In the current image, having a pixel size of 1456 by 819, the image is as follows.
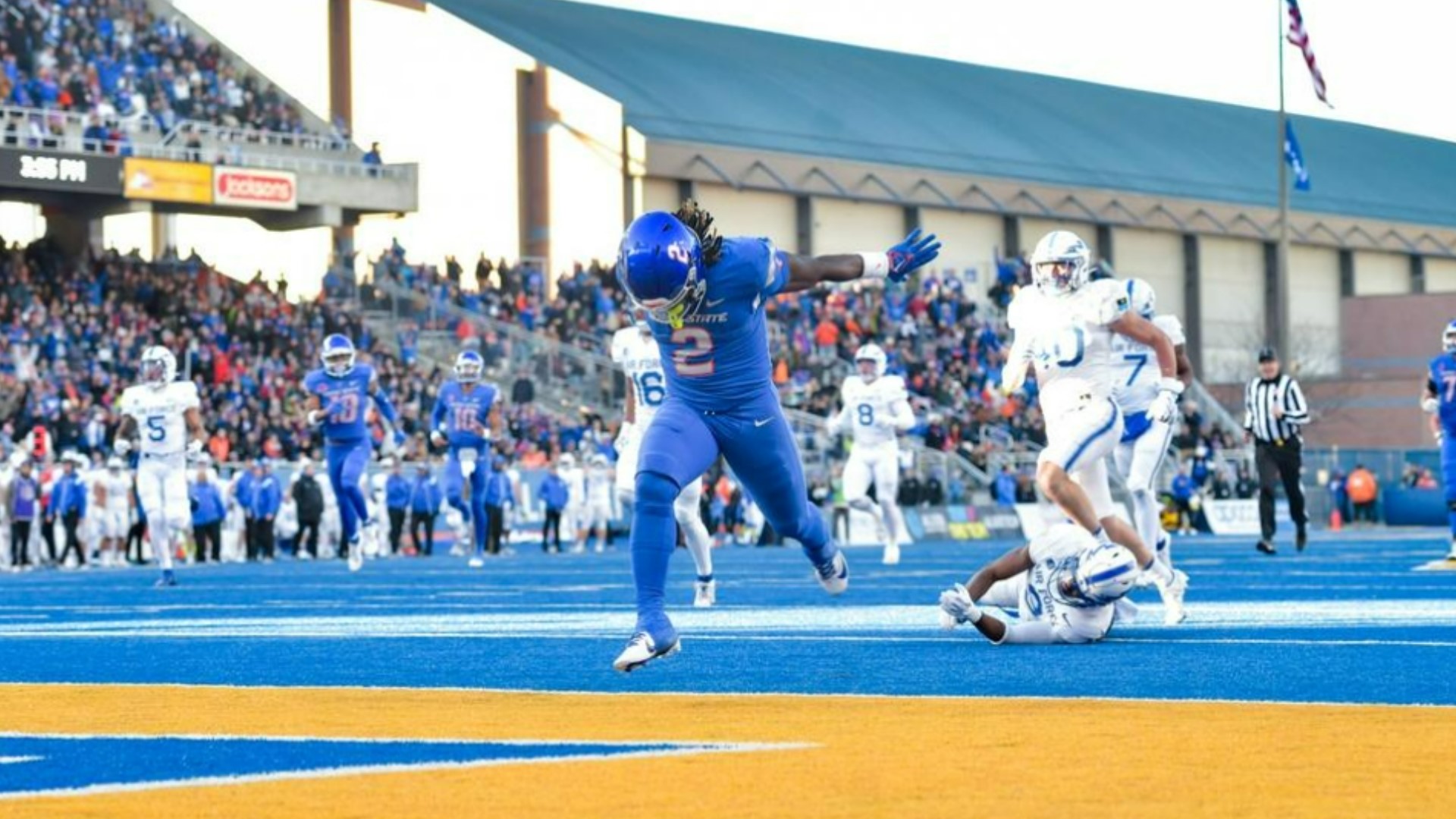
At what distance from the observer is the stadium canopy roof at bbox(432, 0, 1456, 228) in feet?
188

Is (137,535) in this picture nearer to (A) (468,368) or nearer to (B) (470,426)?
(B) (470,426)

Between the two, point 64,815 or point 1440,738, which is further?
point 1440,738

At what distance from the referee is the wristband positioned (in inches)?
567

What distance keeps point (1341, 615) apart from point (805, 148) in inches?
1804

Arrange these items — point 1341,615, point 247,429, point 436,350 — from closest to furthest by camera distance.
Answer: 1. point 1341,615
2. point 247,429
3. point 436,350

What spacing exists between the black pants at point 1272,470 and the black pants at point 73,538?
1542cm

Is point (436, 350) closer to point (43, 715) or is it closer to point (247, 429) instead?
point (247, 429)

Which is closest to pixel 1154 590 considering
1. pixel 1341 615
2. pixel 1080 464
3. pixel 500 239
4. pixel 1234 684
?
pixel 1341 615

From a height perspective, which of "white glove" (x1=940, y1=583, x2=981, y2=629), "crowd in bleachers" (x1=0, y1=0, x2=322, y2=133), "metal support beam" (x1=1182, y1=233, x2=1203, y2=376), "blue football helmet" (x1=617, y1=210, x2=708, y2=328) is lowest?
"white glove" (x1=940, y1=583, x2=981, y2=629)

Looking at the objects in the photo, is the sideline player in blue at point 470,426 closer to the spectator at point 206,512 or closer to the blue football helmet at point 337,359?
the blue football helmet at point 337,359

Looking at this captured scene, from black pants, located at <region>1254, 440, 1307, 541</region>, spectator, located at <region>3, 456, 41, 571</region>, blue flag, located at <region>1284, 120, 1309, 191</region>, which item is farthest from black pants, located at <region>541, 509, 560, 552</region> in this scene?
blue flag, located at <region>1284, 120, 1309, 191</region>

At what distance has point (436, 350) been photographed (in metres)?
43.3

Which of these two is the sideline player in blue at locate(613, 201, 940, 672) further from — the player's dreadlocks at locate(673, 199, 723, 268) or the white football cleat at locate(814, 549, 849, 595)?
the white football cleat at locate(814, 549, 849, 595)

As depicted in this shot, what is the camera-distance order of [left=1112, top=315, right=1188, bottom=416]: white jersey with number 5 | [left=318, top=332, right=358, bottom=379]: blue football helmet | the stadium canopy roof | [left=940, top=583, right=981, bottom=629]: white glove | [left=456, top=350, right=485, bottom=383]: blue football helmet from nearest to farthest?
[left=940, top=583, right=981, bottom=629]: white glove
[left=1112, top=315, right=1188, bottom=416]: white jersey with number 5
[left=318, top=332, right=358, bottom=379]: blue football helmet
[left=456, top=350, right=485, bottom=383]: blue football helmet
the stadium canopy roof
